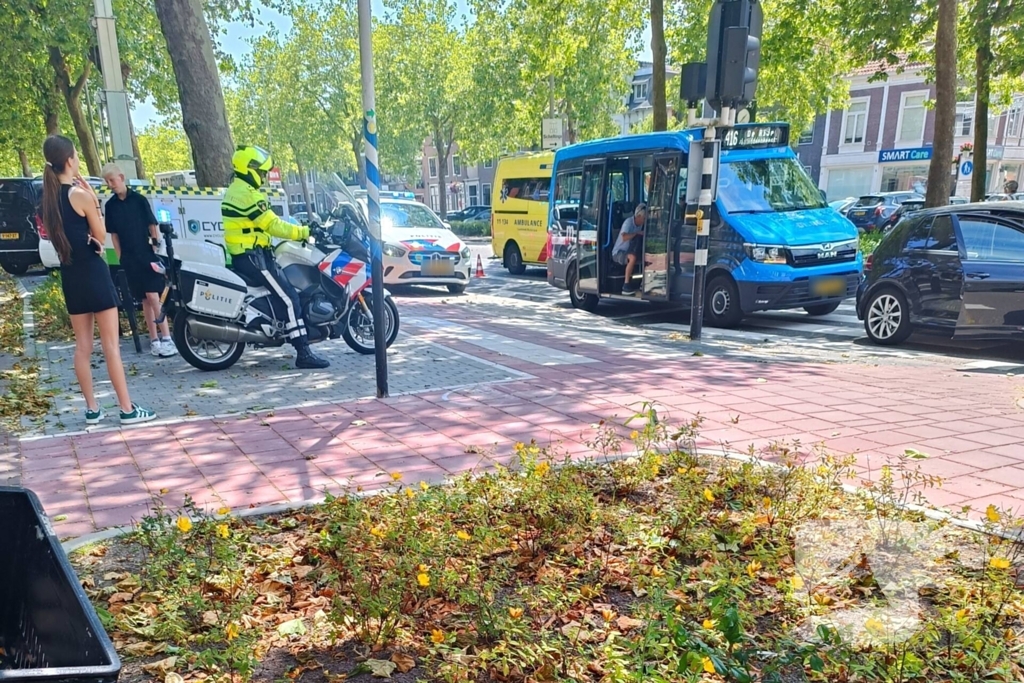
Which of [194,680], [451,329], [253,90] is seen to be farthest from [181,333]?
[253,90]

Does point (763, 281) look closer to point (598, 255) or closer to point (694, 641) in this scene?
point (598, 255)

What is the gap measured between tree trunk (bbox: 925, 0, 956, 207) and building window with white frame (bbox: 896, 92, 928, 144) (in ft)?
105

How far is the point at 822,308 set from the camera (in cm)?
1112

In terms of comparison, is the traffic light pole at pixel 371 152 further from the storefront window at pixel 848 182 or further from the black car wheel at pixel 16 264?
the storefront window at pixel 848 182

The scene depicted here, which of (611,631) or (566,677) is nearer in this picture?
(566,677)

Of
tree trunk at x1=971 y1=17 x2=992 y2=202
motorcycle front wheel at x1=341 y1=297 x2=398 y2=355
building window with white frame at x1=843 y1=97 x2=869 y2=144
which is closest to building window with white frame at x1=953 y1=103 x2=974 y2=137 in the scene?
building window with white frame at x1=843 y1=97 x2=869 y2=144

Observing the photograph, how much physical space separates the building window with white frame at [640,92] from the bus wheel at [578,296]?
49.7 meters

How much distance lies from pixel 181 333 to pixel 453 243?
26.1 feet

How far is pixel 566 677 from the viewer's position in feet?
7.97

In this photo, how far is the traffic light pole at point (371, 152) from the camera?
5377mm

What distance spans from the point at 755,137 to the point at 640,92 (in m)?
52.7

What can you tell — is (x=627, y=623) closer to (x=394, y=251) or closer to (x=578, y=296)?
(x=578, y=296)

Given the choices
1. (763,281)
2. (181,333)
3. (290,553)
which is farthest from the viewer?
(763,281)

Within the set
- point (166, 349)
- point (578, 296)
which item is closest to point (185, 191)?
point (166, 349)
